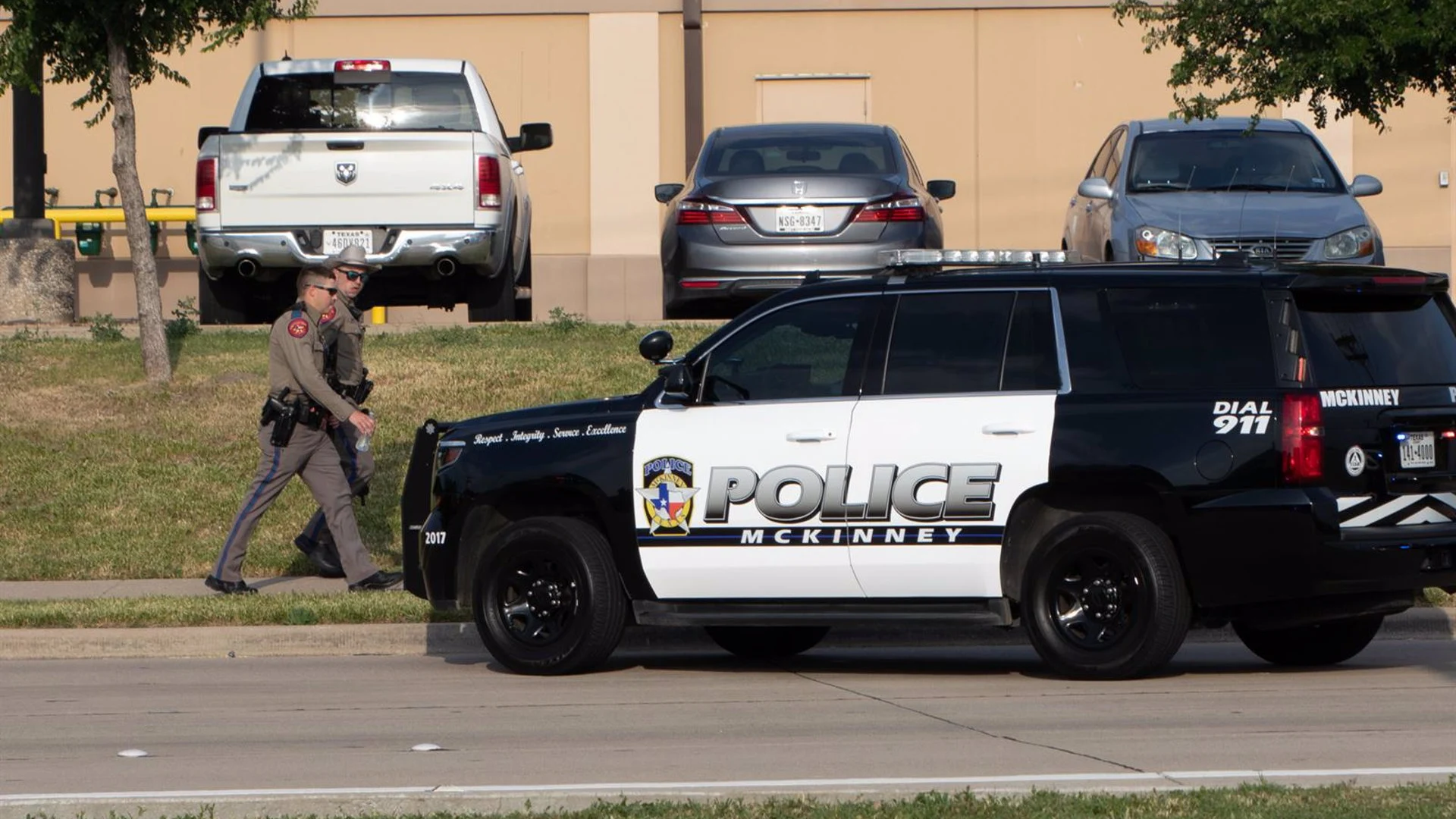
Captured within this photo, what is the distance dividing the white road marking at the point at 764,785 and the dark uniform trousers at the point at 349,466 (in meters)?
5.34

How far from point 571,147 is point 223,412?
1193cm

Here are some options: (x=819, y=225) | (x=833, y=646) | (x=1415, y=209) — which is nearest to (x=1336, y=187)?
(x=819, y=225)

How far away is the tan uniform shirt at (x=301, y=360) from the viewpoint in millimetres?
12047

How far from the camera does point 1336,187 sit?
17.1 m

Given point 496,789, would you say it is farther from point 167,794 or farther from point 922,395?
point 922,395

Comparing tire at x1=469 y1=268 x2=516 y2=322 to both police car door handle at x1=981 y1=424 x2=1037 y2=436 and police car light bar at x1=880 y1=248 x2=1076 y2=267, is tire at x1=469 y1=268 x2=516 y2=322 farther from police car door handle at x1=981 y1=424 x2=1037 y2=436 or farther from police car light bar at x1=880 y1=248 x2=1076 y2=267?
police car door handle at x1=981 y1=424 x2=1037 y2=436

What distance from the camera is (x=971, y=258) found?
977 centimetres

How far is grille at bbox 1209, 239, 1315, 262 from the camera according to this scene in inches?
630

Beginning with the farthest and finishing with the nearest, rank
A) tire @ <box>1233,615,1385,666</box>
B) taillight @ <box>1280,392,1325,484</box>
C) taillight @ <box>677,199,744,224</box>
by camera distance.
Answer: taillight @ <box>677,199,744,224</box> → tire @ <box>1233,615,1385,666</box> → taillight @ <box>1280,392,1325,484</box>

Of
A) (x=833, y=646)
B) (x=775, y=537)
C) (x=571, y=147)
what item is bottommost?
(x=833, y=646)

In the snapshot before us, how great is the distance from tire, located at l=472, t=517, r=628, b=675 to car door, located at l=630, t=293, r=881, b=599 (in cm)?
25

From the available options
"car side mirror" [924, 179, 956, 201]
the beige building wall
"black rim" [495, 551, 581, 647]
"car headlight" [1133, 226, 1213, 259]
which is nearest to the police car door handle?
"black rim" [495, 551, 581, 647]

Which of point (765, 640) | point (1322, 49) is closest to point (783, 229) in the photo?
point (1322, 49)

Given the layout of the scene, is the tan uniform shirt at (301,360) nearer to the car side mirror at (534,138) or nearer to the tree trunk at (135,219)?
the tree trunk at (135,219)
